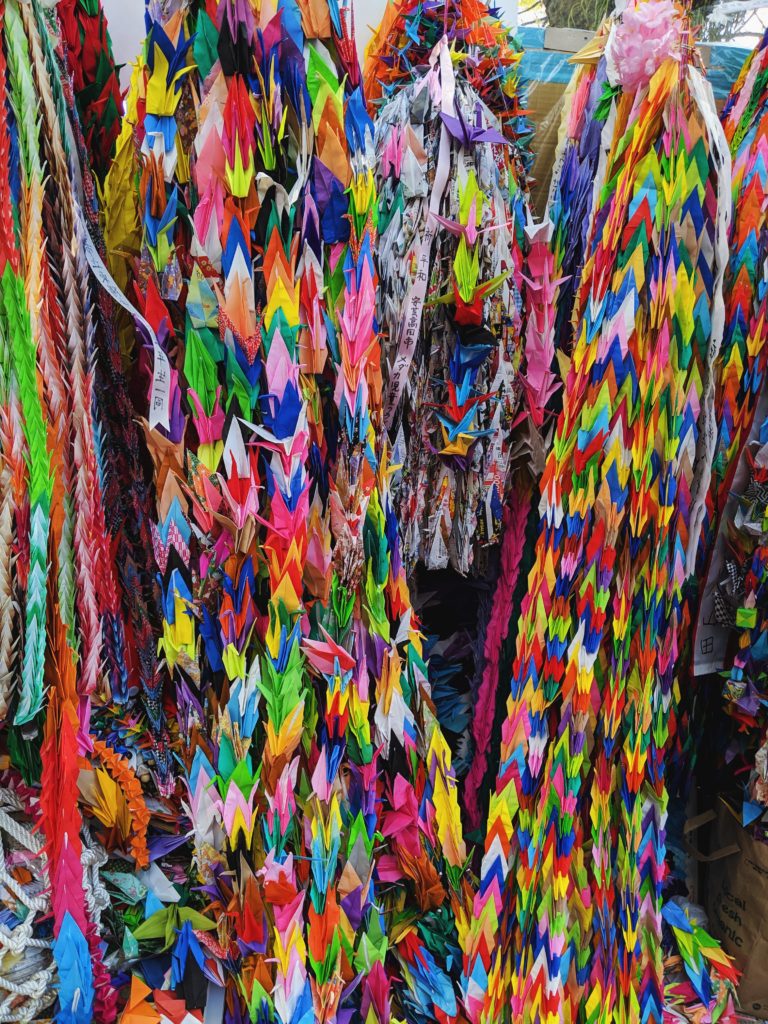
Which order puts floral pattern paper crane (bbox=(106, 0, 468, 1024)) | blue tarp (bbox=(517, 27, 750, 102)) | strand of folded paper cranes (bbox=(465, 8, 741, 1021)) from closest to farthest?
1. floral pattern paper crane (bbox=(106, 0, 468, 1024))
2. strand of folded paper cranes (bbox=(465, 8, 741, 1021))
3. blue tarp (bbox=(517, 27, 750, 102))

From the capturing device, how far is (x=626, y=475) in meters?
0.59

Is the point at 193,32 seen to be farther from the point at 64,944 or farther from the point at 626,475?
the point at 64,944

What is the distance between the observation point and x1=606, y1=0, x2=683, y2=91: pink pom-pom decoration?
1.71 ft

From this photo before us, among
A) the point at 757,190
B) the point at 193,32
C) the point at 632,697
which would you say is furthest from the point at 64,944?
the point at 757,190

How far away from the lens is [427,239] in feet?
1.92

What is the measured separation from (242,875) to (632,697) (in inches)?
15.2

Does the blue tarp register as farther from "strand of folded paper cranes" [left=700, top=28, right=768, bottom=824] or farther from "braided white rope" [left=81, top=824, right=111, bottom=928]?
"braided white rope" [left=81, top=824, right=111, bottom=928]

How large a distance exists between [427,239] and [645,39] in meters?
0.23

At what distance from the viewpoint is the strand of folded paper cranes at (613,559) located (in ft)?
1.80

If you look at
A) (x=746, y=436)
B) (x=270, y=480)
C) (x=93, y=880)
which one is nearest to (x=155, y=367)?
(x=270, y=480)

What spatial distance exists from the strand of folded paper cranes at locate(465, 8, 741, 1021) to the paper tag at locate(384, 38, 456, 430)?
138 mm

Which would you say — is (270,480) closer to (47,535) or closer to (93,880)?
(47,535)

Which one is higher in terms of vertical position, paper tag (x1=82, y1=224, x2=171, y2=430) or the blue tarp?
the blue tarp

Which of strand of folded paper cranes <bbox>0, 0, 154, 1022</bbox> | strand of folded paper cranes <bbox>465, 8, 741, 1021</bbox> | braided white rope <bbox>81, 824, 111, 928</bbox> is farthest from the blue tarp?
braided white rope <bbox>81, 824, 111, 928</bbox>
